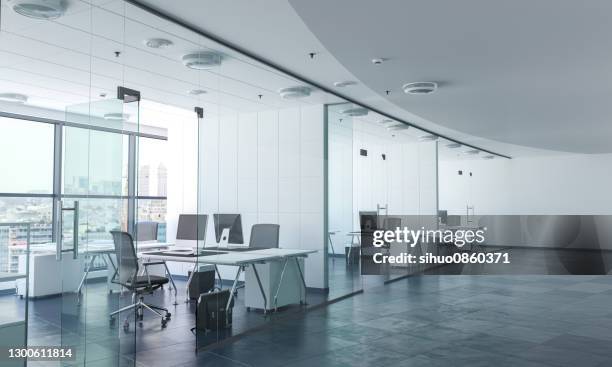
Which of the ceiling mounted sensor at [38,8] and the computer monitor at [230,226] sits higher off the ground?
the ceiling mounted sensor at [38,8]

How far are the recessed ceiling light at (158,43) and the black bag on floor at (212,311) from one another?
2638 mm

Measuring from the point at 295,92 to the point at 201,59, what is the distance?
5.62ft

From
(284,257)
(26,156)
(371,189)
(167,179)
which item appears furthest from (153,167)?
(284,257)

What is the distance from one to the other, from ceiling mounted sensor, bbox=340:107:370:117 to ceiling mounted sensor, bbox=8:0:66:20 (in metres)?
4.72

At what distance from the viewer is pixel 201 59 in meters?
5.48

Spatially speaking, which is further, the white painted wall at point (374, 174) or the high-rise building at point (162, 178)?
the high-rise building at point (162, 178)

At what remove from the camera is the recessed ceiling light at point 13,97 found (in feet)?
23.8

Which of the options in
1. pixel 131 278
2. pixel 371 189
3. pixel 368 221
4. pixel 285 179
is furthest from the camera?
pixel 371 189

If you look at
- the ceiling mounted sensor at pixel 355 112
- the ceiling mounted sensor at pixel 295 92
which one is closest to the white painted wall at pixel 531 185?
the ceiling mounted sensor at pixel 355 112

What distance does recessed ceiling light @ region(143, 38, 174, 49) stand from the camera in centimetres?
504

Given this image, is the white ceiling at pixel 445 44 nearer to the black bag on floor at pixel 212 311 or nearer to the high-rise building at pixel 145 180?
the black bag on floor at pixel 212 311

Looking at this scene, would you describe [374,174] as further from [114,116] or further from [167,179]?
[114,116]

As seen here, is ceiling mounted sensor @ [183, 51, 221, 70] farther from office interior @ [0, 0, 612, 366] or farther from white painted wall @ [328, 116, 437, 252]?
white painted wall @ [328, 116, 437, 252]

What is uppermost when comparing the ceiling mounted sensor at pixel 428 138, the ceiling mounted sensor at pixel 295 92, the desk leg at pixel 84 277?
the ceiling mounted sensor at pixel 295 92
